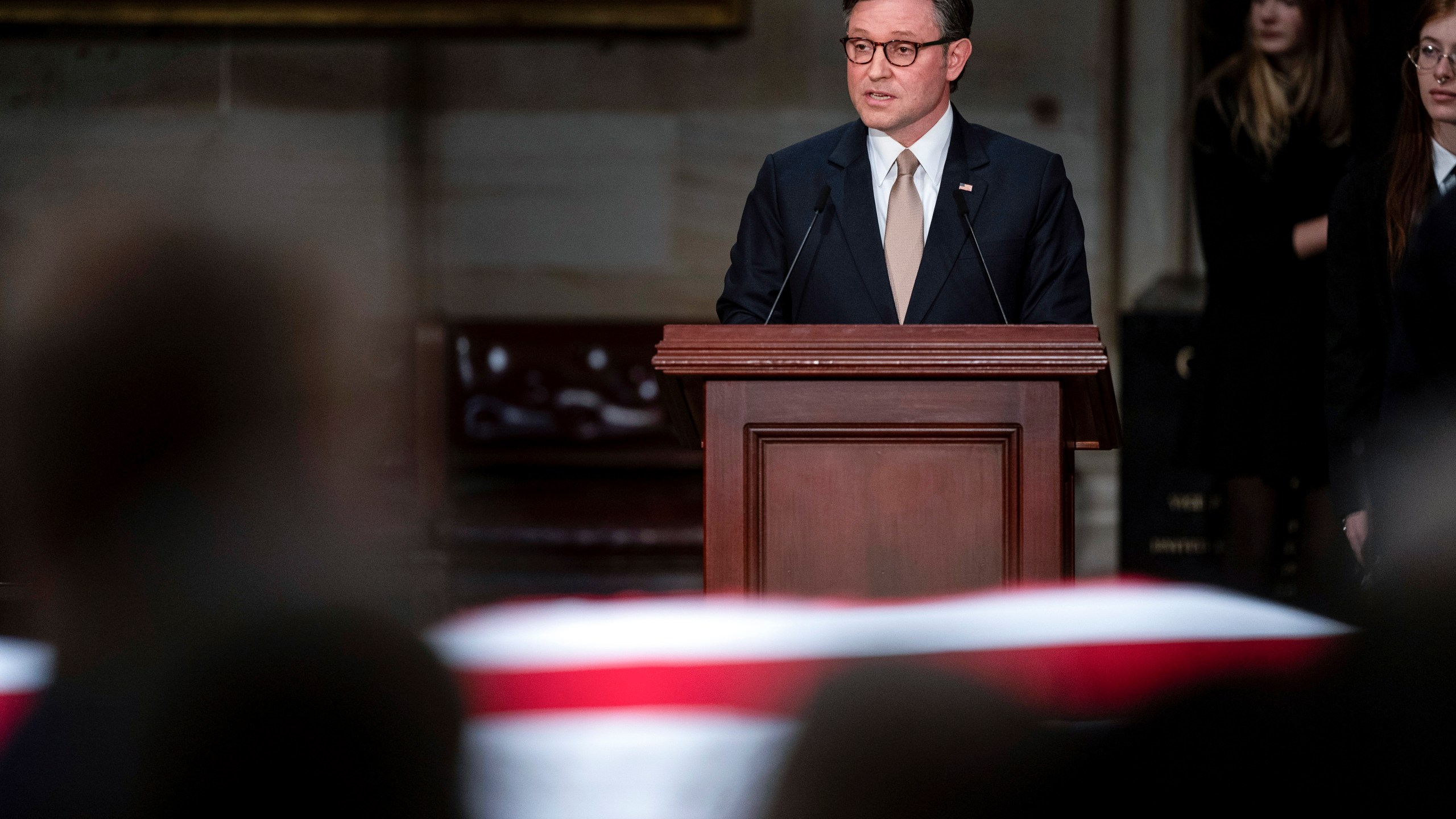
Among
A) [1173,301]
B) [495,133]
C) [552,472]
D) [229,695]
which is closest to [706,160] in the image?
[495,133]

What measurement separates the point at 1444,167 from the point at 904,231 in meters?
0.89

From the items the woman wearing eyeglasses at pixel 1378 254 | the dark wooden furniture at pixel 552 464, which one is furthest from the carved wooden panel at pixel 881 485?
the dark wooden furniture at pixel 552 464

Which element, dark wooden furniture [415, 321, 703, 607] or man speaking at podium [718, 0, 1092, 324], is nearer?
man speaking at podium [718, 0, 1092, 324]

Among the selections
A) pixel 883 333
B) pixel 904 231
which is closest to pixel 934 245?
pixel 904 231

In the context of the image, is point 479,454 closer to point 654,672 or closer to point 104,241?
point 104,241

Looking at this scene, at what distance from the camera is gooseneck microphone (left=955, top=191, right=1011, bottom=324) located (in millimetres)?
1895

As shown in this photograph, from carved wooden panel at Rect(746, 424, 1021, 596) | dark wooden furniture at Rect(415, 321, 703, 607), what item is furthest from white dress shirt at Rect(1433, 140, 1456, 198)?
dark wooden furniture at Rect(415, 321, 703, 607)

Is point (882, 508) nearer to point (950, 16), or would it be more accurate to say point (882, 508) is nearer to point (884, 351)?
point (884, 351)

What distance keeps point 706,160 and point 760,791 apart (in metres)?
4.06

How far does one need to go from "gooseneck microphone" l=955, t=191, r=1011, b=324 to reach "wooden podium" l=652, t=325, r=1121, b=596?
1.05 feet

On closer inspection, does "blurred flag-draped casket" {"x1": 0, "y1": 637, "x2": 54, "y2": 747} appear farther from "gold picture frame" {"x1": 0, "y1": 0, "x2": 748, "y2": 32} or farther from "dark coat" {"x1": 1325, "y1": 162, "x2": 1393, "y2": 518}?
"gold picture frame" {"x1": 0, "y1": 0, "x2": 748, "y2": 32}

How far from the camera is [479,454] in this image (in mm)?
4332

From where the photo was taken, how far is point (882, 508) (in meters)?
1.58

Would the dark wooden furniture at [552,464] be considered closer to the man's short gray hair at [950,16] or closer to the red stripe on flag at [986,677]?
the man's short gray hair at [950,16]
